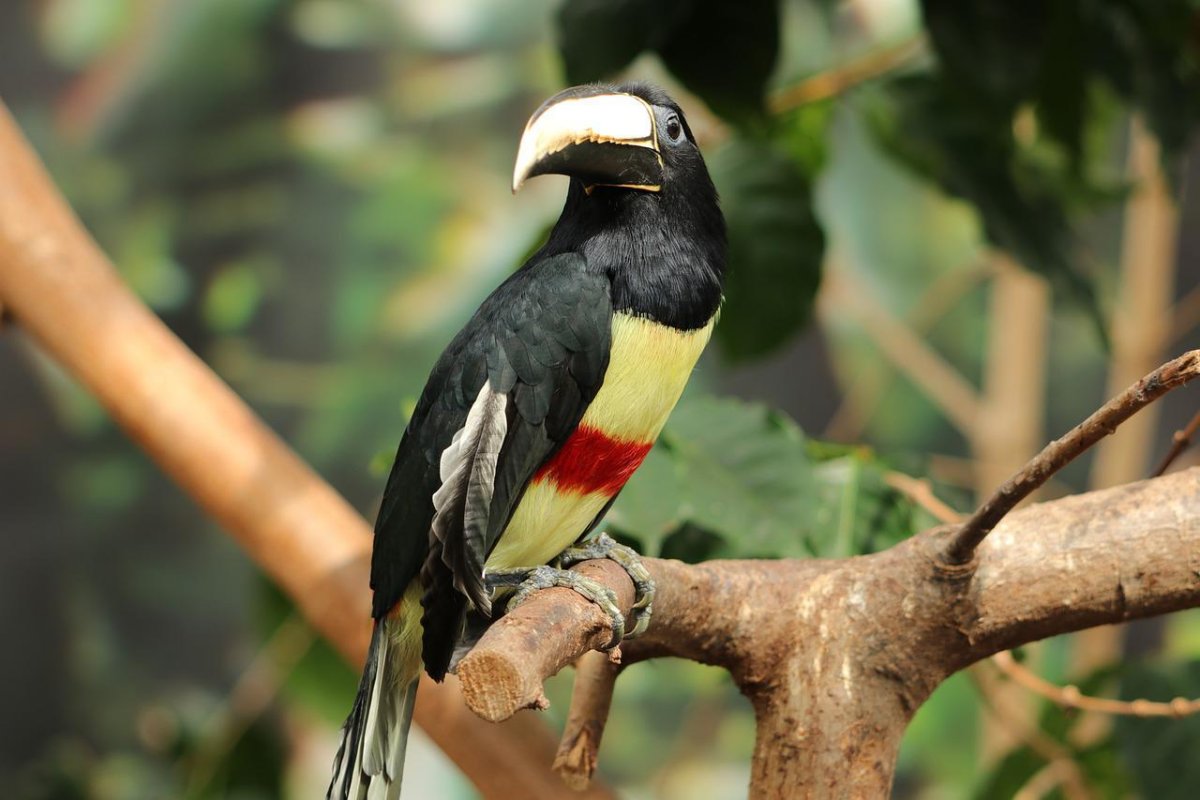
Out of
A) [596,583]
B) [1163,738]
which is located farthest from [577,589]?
[1163,738]

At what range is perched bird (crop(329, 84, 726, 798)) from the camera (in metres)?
0.84

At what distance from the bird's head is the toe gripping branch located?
0.29 meters

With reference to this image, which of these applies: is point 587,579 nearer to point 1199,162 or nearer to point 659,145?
point 659,145

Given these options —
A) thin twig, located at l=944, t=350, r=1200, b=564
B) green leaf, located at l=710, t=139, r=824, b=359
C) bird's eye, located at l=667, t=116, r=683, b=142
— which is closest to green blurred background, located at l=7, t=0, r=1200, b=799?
green leaf, located at l=710, t=139, r=824, b=359

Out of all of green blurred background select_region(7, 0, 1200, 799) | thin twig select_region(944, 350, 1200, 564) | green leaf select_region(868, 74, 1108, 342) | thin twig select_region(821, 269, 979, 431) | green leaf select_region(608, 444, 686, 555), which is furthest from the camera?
green blurred background select_region(7, 0, 1200, 799)

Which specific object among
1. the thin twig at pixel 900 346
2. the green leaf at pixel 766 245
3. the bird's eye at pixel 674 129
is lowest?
the bird's eye at pixel 674 129

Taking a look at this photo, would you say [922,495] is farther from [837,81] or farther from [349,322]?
[349,322]

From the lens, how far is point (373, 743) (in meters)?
0.95

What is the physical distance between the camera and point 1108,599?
0.88 metres

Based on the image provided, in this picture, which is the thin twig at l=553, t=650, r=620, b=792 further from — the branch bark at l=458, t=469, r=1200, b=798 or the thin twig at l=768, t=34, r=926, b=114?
the thin twig at l=768, t=34, r=926, b=114

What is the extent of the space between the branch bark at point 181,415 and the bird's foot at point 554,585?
0.27 m

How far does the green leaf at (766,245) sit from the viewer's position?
130 cm

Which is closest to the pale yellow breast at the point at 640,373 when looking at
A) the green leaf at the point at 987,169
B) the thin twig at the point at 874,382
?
the green leaf at the point at 987,169

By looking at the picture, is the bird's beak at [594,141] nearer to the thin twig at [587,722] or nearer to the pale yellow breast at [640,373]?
the pale yellow breast at [640,373]
